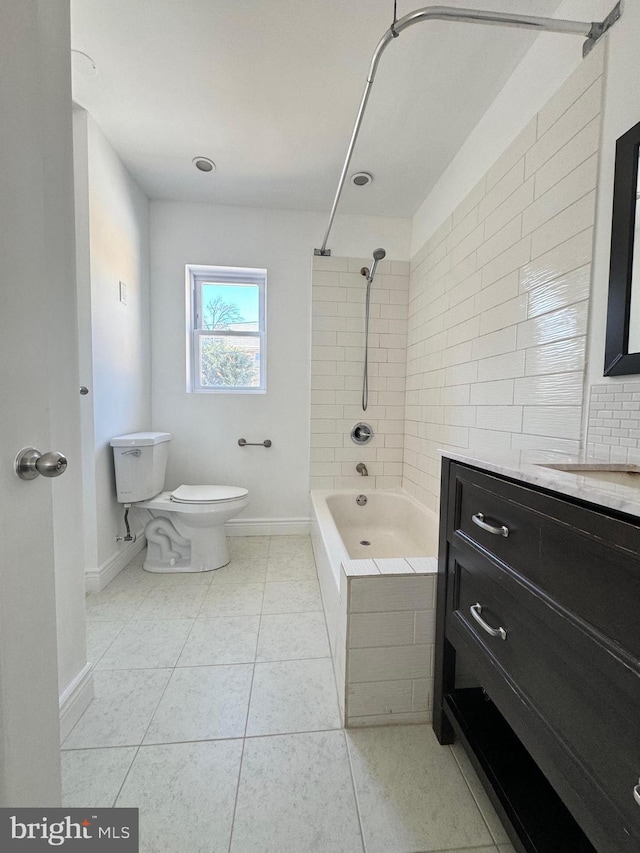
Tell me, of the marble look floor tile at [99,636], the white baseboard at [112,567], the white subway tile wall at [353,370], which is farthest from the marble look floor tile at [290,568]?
the white baseboard at [112,567]

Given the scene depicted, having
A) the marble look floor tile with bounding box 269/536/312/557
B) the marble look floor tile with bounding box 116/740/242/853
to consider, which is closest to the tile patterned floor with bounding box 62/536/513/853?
the marble look floor tile with bounding box 116/740/242/853

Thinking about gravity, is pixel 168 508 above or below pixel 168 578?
above

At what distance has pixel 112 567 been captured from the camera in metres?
1.97

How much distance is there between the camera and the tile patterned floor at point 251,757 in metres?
0.82

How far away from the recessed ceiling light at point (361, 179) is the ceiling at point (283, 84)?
0.05 m

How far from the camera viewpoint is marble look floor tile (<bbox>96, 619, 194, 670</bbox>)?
53.4 inches

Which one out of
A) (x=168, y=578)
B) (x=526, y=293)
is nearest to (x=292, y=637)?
(x=168, y=578)

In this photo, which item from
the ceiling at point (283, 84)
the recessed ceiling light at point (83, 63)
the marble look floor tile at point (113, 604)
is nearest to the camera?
the ceiling at point (283, 84)

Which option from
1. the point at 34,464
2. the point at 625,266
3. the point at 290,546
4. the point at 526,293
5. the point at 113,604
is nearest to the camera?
the point at 34,464

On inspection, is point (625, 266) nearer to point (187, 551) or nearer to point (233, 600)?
point (233, 600)

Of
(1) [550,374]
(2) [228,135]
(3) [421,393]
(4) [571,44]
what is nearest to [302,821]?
(1) [550,374]

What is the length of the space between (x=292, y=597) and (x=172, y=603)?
0.63 meters

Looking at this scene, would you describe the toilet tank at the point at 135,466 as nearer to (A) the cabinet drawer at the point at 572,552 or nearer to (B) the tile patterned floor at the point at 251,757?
(B) the tile patterned floor at the point at 251,757

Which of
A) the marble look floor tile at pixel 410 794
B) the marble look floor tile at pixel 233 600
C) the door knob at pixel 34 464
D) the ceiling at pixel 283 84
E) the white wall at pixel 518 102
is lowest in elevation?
the marble look floor tile at pixel 233 600
